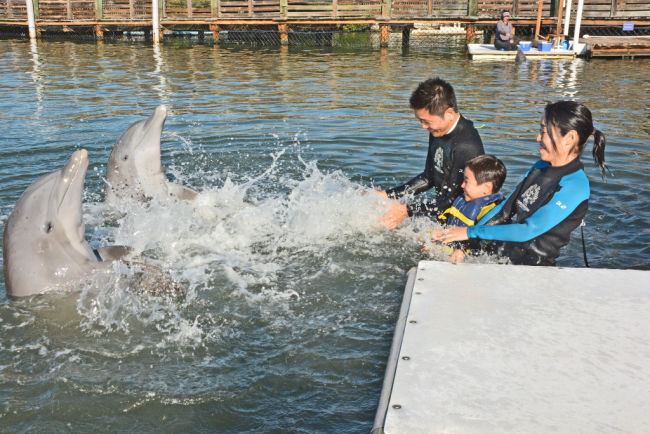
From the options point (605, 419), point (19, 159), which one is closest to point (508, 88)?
point (19, 159)

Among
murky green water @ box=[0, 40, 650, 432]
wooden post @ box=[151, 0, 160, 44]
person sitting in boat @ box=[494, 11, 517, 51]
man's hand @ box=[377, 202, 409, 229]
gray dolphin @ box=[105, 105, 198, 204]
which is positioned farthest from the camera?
wooden post @ box=[151, 0, 160, 44]

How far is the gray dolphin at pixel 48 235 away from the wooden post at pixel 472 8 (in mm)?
22078

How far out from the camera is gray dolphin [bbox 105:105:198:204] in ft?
20.6

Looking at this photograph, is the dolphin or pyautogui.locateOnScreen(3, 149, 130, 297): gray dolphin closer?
pyautogui.locateOnScreen(3, 149, 130, 297): gray dolphin

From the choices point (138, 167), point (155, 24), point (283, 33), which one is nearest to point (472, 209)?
point (138, 167)

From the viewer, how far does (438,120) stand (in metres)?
5.22

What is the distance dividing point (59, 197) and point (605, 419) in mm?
3379

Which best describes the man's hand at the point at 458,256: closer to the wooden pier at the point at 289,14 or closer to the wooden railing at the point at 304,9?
the wooden pier at the point at 289,14

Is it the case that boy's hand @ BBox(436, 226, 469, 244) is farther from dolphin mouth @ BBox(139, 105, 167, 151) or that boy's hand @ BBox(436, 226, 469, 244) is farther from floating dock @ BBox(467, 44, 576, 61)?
floating dock @ BBox(467, 44, 576, 61)

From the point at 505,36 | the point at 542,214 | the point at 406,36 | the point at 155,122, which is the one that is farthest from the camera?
the point at 406,36

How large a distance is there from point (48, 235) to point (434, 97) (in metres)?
2.92

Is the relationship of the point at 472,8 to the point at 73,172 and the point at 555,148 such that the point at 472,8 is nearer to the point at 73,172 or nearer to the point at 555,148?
the point at 555,148

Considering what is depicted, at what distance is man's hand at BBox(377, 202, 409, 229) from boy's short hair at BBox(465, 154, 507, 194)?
0.85 m

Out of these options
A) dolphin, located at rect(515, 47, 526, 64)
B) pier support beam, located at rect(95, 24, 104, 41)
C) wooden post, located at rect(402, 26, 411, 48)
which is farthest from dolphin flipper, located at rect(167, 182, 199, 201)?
pier support beam, located at rect(95, 24, 104, 41)
